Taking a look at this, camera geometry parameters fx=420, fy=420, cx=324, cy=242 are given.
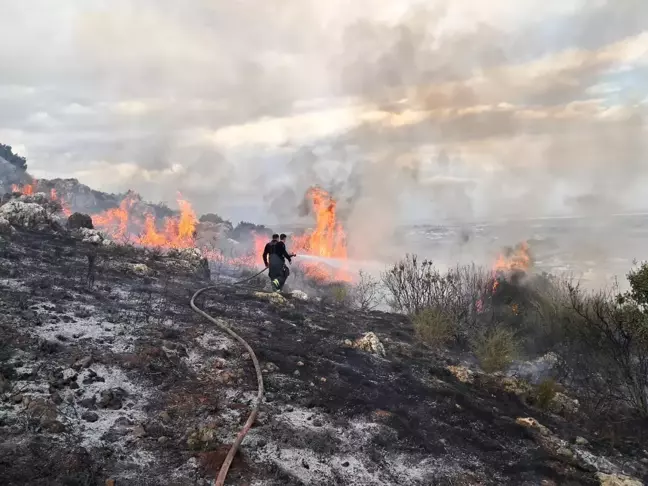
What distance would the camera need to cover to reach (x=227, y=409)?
627 centimetres

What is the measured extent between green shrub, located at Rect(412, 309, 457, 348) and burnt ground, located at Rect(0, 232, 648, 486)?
1.80m

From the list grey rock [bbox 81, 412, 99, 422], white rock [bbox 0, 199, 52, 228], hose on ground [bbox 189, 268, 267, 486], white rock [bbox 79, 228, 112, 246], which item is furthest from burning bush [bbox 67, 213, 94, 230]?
grey rock [bbox 81, 412, 99, 422]

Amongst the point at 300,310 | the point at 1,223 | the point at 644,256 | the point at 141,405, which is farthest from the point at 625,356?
the point at 644,256

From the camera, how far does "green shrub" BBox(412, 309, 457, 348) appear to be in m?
13.3

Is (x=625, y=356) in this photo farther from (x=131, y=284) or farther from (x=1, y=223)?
(x=1, y=223)

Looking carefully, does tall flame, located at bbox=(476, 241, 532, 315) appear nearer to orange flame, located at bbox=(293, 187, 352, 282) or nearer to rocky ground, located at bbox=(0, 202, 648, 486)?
orange flame, located at bbox=(293, 187, 352, 282)

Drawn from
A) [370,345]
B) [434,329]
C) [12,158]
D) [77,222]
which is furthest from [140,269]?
[12,158]

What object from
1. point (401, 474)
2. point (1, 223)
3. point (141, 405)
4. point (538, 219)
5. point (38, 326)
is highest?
point (538, 219)

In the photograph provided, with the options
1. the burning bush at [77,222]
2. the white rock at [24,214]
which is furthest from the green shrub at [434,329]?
the burning bush at [77,222]

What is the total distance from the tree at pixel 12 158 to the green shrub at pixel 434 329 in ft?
195

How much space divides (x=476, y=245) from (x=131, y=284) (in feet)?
181

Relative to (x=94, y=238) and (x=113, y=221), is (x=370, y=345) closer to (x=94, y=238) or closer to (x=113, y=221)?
(x=94, y=238)

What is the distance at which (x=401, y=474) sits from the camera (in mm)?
5590

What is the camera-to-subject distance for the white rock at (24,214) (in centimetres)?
1727
